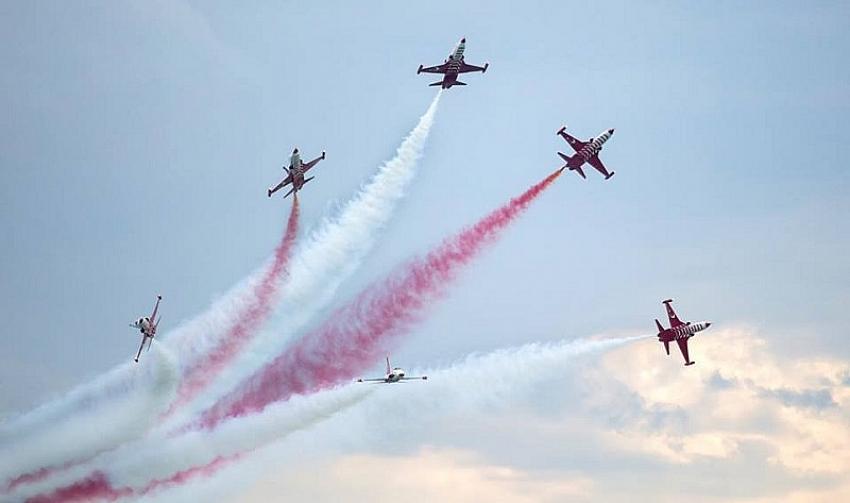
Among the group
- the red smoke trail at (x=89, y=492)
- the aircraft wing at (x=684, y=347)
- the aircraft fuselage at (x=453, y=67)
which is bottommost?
the red smoke trail at (x=89, y=492)

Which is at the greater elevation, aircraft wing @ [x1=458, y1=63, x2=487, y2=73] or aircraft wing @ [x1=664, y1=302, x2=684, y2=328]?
aircraft wing @ [x1=458, y1=63, x2=487, y2=73]

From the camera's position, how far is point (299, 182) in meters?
98.3

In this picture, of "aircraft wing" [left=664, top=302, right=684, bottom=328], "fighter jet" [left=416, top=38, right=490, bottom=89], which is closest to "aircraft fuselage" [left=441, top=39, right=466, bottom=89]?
"fighter jet" [left=416, top=38, right=490, bottom=89]

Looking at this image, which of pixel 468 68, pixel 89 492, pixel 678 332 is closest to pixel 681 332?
pixel 678 332

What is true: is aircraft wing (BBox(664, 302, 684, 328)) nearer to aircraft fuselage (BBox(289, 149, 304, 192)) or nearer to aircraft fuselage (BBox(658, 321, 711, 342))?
aircraft fuselage (BBox(658, 321, 711, 342))

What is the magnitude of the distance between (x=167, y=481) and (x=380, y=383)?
29864 mm

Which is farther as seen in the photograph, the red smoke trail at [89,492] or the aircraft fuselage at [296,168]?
the aircraft fuselage at [296,168]

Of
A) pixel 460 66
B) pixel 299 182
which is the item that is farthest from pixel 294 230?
pixel 460 66

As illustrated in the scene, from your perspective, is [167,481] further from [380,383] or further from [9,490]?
[380,383]

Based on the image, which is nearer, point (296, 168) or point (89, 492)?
point (89, 492)

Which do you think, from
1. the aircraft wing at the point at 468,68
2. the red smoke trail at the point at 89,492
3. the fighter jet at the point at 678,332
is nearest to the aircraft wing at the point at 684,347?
the fighter jet at the point at 678,332

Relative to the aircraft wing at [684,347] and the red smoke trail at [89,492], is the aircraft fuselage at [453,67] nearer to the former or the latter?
the aircraft wing at [684,347]

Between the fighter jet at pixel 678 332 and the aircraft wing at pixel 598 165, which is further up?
the aircraft wing at pixel 598 165

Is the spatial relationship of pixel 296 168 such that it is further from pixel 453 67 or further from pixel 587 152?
pixel 587 152
